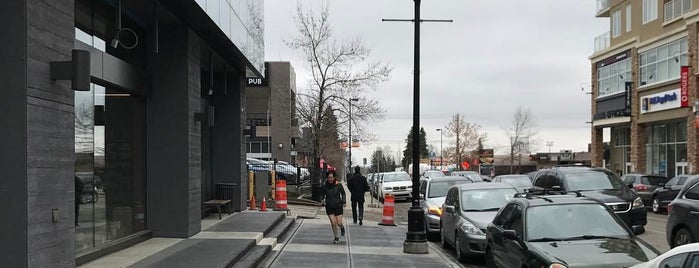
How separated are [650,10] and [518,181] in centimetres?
1870

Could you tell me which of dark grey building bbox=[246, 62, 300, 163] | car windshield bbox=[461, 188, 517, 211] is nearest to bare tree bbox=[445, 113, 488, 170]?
dark grey building bbox=[246, 62, 300, 163]

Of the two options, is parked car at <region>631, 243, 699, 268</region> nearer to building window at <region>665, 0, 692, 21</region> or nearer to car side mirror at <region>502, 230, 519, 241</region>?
car side mirror at <region>502, 230, 519, 241</region>

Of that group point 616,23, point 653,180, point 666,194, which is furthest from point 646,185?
point 616,23

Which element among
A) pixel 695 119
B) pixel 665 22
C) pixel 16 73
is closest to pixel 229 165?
pixel 16 73

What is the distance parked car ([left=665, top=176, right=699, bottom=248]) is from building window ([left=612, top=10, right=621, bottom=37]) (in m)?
34.8

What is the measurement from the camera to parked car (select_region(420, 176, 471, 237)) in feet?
51.9

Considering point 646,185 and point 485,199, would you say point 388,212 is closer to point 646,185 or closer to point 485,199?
point 485,199

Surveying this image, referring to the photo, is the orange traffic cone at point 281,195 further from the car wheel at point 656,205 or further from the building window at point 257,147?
the building window at point 257,147

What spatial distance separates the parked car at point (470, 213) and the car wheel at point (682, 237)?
291 centimetres

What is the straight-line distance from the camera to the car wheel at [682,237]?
1026 centimetres

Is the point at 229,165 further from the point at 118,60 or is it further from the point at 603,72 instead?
the point at 603,72

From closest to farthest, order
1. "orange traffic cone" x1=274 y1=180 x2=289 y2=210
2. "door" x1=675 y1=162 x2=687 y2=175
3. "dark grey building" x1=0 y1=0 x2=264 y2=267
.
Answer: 1. "dark grey building" x1=0 y1=0 x2=264 y2=267
2. "orange traffic cone" x1=274 y1=180 x2=289 y2=210
3. "door" x1=675 y1=162 x2=687 y2=175

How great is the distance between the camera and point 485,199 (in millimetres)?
13109

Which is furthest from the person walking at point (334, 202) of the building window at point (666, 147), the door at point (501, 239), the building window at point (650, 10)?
the building window at point (650, 10)
